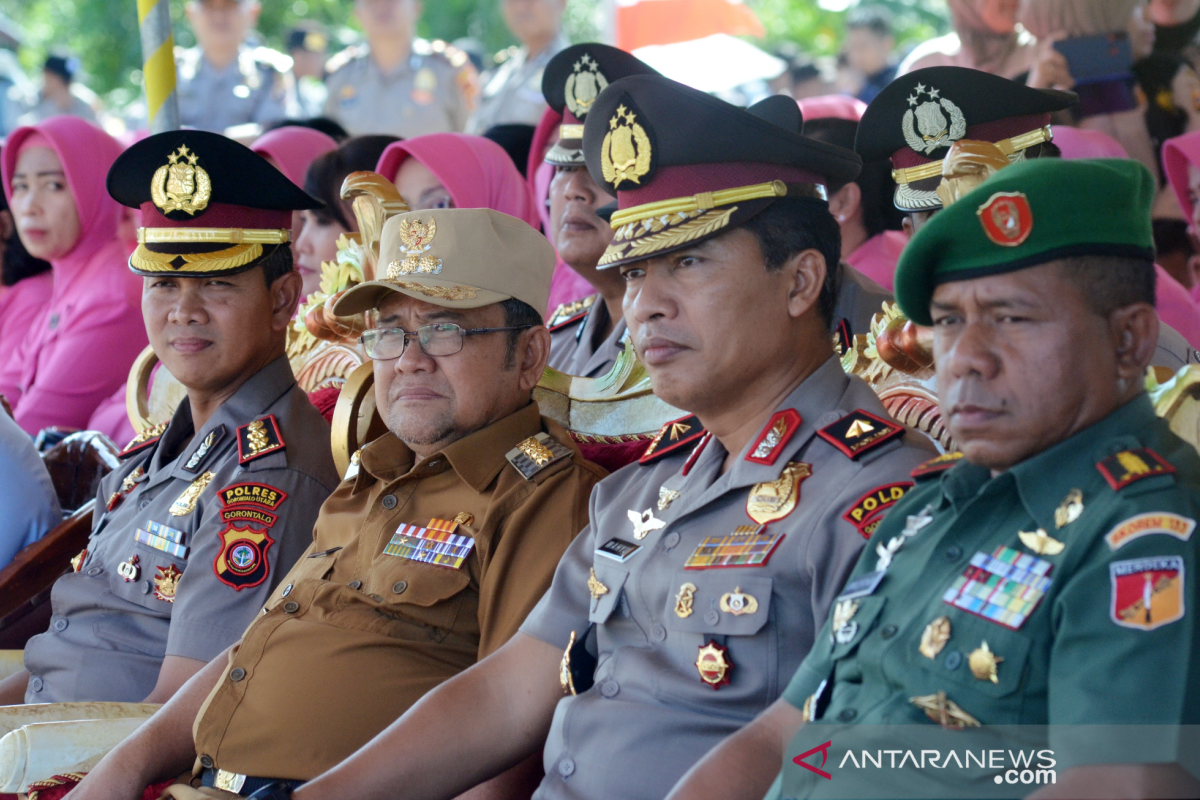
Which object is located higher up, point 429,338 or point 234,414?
point 429,338

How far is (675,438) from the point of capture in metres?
2.20

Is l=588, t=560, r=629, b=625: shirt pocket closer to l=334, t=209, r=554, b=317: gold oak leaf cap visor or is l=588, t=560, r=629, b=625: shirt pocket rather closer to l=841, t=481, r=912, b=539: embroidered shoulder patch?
l=841, t=481, r=912, b=539: embroidered shoulder patch

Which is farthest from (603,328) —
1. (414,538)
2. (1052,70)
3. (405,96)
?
(405,96)

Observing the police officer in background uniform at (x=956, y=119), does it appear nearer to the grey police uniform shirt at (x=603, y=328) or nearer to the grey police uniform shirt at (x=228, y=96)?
the grey police uniform shirt at (x=603, y=328)

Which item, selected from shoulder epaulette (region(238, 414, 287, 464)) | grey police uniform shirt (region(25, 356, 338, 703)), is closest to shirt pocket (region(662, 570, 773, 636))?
grey police uniform shirt (region(25, 356, 338, 703))

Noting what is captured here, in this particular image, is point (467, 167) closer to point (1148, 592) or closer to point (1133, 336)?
point (1133, 336)

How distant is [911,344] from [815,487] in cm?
45

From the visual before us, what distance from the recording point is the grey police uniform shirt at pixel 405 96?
7008mm

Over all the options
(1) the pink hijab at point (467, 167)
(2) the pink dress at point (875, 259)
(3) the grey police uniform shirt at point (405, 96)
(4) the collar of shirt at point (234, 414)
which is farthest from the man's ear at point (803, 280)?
(3) the grey police uniform shirt at point (405, 96)

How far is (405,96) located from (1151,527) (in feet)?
20.6

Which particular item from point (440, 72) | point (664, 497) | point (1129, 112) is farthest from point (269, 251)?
point (440, 72)

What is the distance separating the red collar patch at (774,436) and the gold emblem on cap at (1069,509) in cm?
54

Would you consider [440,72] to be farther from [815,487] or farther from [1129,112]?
[815,487]

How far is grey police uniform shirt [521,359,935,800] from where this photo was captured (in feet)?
5.73
